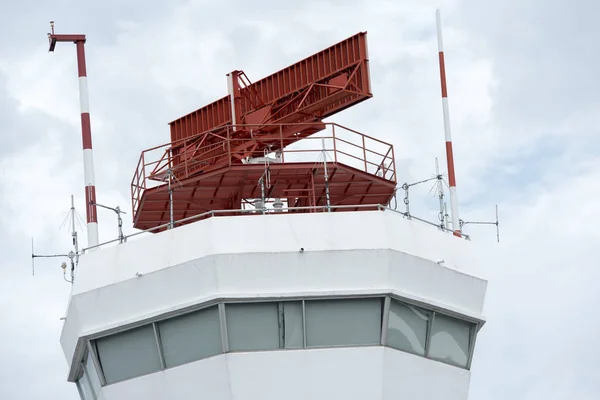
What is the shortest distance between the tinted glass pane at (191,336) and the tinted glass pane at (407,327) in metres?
4.26

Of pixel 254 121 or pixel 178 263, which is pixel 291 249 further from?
pixel 254 121

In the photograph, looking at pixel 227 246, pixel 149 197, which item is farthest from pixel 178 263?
pixel 149 197

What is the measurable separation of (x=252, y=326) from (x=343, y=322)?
2209mm

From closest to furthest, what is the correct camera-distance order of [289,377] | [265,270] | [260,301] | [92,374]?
[289,377], [260,301], [265,270], [92,374]

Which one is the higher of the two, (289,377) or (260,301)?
(260,301)

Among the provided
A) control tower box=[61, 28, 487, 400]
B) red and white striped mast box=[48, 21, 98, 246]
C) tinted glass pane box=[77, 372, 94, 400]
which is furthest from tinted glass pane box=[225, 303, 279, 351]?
red and white striped mast box=[48, 21, 98, 246]

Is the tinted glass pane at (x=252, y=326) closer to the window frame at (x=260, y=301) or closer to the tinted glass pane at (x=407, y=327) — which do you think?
the window frame at (x=260, y=301)

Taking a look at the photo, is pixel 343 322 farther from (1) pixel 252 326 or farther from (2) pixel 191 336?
(2) pixel 191 336

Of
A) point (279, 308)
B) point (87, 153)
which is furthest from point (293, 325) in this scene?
point (87, 153)

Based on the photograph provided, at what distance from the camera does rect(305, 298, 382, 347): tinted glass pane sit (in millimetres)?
37094

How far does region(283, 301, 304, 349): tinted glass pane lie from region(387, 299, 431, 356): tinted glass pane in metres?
2.21

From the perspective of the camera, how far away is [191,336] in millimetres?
37188

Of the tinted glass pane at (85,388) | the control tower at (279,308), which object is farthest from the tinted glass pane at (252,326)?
the tinted glass pane at (85,388)

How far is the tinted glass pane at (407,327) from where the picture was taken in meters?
37.6
